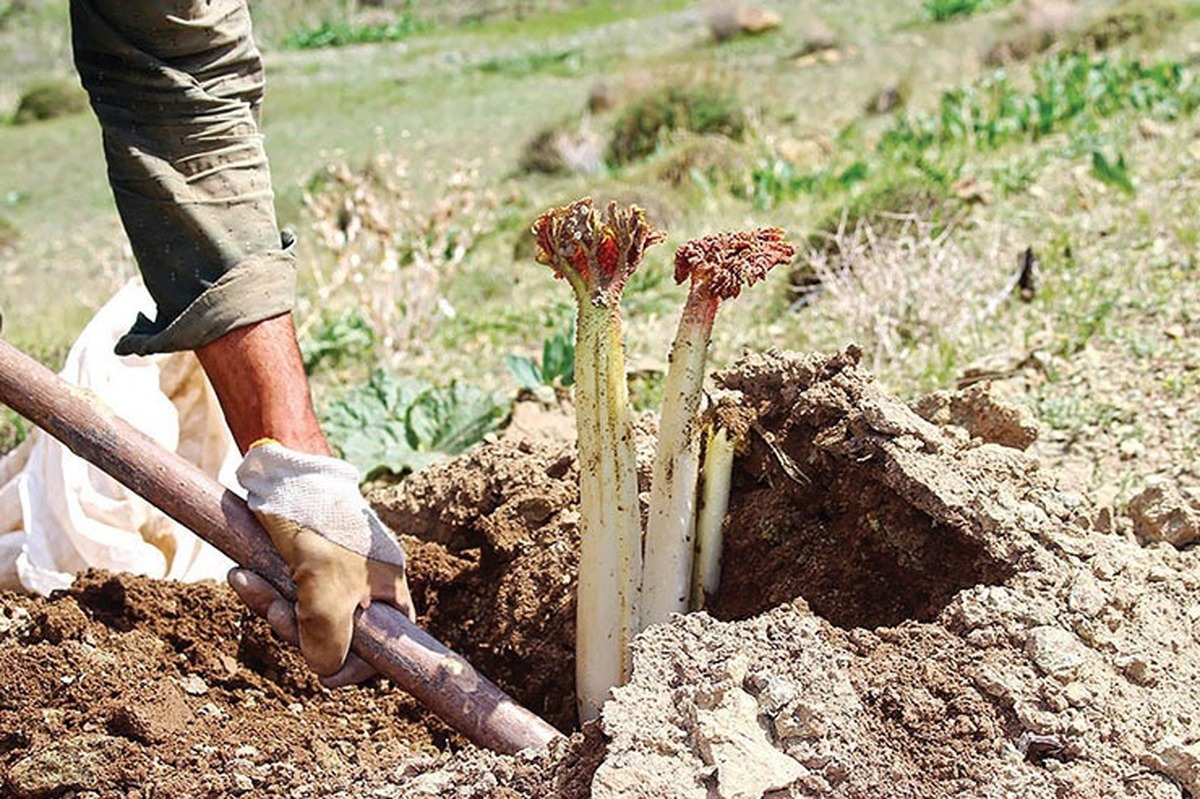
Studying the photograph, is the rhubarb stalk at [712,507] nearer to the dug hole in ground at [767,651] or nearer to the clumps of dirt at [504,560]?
the dug hole in ground at [767,651]

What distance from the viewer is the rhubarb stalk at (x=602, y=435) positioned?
211 centimetres

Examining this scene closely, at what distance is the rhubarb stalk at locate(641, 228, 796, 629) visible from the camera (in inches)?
83.4

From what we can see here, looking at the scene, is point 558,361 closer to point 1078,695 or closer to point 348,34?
point 1078,695

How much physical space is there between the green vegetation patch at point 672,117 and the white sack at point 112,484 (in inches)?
318

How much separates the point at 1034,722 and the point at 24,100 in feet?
71.6

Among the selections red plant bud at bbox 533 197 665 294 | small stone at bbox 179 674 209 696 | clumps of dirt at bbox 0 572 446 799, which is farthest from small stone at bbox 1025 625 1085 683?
small stone at bbox 179 674 209 696

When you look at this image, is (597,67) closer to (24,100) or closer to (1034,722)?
(24,100)

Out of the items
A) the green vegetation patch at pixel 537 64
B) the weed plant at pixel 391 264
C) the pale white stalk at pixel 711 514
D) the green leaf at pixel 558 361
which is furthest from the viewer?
the green vegetation patch at pixel 537 64

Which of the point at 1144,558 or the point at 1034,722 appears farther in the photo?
the point at 1144,558

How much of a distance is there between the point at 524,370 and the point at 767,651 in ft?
8.19

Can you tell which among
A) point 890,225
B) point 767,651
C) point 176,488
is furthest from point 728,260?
point 890,225

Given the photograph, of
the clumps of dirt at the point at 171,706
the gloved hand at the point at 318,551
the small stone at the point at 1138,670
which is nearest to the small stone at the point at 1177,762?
the small stone at the point at 1138,670

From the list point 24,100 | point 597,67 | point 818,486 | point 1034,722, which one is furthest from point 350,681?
point 24,100

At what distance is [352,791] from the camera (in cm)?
203
